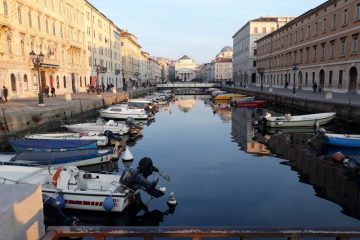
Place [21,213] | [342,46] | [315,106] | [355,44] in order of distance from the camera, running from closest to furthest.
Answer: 1. [21,213]
2. [315,106]
3. [355,44]
4. [342,46]

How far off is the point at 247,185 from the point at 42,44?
3827 cm

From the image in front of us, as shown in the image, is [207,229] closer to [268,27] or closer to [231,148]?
[231,148]

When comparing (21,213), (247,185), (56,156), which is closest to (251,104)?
(247,185)

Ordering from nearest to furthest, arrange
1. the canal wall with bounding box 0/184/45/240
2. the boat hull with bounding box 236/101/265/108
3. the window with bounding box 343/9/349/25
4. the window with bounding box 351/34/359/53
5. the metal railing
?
the canal wall with bounding box 0/184/45/240 < the metal railing < the window with bounding box 351/34/359/53 < the window with bounding box 343/9/349/25 < the boat hull with bounding box 236/101/265/108

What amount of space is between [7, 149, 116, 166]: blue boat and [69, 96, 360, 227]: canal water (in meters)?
2.63

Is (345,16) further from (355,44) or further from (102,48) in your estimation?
(102,48)

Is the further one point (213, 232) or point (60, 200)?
point (60, 200)

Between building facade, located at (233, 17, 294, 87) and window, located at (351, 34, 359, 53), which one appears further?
building facade, located at (233, 17, 294, 87)

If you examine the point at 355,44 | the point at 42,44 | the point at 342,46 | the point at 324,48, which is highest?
the point at 42,44

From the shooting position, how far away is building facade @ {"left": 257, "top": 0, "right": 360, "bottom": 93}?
37406 millimetres

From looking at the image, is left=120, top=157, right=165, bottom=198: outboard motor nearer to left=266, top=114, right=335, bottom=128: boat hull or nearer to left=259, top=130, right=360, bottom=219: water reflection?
left=259, top=130, right=360, bottom=219: water reflection

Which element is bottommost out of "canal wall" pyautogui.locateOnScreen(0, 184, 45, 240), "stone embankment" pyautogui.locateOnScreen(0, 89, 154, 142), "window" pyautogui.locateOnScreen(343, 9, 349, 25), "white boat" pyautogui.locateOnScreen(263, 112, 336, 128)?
"white boat" pyautogui.locateOnScreen(263, 112, 336, 128)

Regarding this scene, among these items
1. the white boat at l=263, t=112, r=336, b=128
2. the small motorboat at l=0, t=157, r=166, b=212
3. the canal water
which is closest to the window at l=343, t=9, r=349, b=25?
the white boat at l=263, t=112, r=336, b=128

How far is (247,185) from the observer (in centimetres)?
1336
